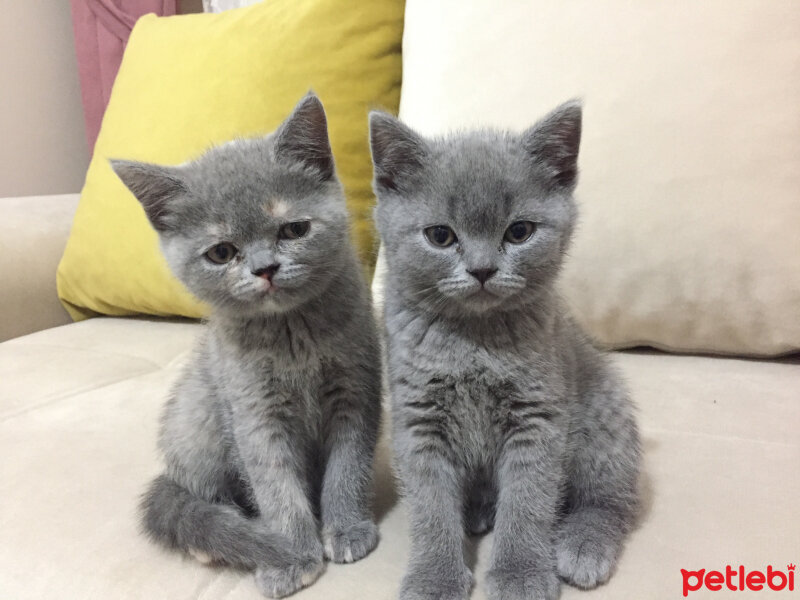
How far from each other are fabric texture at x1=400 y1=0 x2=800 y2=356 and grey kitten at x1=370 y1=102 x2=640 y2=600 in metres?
0.40

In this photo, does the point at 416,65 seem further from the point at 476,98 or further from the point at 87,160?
the point at 87,160

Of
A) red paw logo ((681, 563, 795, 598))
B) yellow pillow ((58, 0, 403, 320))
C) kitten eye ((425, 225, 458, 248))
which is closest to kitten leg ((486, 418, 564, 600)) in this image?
red paw logo ((681, 563, 795, 598))

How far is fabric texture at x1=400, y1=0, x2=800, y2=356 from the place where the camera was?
1.09 meters

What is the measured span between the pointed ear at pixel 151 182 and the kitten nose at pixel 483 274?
43 centimetres

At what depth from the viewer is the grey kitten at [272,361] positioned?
31.9 inches

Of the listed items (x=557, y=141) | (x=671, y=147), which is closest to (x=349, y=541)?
(x=557, y=141)

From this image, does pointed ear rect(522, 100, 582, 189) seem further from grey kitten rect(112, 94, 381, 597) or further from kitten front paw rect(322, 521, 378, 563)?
kitten front paw rect(322, 521, 378, 563)

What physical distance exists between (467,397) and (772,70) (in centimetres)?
85

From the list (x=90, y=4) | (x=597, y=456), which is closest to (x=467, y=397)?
(x=597, y=456)

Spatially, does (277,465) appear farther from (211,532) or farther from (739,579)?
(739,579)

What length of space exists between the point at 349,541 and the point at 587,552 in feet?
1.01

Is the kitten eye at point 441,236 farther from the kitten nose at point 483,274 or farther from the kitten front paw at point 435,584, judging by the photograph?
the kitten front paw at point 435,584

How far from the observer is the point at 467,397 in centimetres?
80

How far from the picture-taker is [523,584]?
70cm
